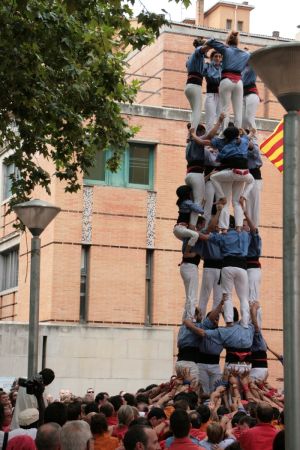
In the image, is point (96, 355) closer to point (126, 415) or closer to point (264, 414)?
point (126, 415)

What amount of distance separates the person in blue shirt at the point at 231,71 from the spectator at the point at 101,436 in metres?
10.5

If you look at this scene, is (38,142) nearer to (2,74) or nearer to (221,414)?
(2,74)

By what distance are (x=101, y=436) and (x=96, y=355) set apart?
77.6 ft

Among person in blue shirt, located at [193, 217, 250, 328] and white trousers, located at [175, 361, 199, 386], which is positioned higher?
person in blue shirt, located at [193, 217, 250, 328]

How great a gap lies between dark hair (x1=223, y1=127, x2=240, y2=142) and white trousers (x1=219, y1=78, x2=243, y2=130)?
625mm

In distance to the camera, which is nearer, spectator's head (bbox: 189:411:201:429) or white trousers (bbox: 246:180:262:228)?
spectator's head (bbox: 189:411:201:429)

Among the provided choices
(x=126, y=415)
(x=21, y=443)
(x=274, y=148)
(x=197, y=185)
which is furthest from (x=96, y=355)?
(x=21, y=443)

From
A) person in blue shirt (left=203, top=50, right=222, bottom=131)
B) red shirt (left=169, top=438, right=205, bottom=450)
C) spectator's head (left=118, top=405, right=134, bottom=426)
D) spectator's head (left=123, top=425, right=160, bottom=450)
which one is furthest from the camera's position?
person in blue shirt (left=203, top=50, right=222, bottom=131)

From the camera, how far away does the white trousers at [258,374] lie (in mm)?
19425

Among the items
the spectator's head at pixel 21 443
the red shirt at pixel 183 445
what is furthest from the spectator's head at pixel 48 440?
the red shirt at pixel 183 445

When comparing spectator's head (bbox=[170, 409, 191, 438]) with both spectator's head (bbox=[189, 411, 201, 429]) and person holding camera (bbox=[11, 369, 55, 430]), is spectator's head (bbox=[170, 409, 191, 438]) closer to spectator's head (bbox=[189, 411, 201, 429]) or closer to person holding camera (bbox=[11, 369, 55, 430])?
spectator's head (bbox=[189, 411, 201, 429])

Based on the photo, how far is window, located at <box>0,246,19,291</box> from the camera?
129 ft

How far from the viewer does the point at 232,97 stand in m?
20.0

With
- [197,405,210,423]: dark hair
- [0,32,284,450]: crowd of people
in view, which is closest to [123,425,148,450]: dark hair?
[197,405,210,423]: dark hair
